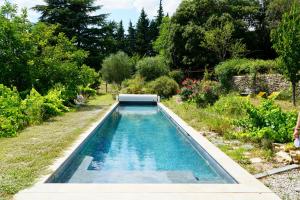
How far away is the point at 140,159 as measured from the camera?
8.27 metres

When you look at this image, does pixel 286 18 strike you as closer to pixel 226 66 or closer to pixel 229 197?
pixel 226 66

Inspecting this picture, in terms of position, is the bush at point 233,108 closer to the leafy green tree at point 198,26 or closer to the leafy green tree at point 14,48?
the leafy green tree at point 14,48

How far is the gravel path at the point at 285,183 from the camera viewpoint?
456cm

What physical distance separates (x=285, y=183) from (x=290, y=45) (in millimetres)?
11006

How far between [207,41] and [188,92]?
31.5 ft

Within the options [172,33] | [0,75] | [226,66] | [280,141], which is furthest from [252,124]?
[172,33]

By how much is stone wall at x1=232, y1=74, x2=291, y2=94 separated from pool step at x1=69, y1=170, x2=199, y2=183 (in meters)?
14.2

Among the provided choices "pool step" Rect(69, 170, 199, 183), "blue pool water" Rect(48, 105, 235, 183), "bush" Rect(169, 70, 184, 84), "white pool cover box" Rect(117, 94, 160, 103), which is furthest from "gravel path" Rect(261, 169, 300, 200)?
"bush" Rect(169, 70, 184, 84)

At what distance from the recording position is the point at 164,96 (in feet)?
78.6

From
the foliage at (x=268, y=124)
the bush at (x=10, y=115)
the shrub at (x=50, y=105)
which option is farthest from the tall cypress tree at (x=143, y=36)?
the foliage at (x=268, y=124)

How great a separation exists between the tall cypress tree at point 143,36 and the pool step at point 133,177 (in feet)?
161

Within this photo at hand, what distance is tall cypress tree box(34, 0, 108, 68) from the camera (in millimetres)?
32156

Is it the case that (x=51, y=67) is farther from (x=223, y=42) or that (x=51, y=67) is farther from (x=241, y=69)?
(x=223, y=42)

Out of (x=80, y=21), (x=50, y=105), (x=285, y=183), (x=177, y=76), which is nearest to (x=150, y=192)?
(x=285, y=183)
